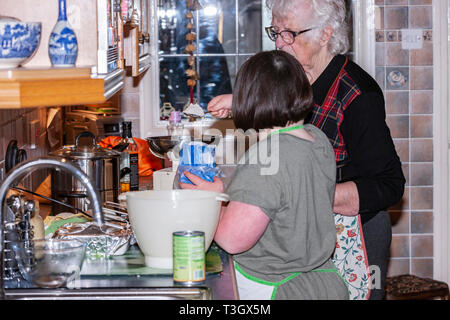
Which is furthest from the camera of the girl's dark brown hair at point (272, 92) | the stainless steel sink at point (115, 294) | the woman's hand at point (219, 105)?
the woman's hand at point (219, 105)

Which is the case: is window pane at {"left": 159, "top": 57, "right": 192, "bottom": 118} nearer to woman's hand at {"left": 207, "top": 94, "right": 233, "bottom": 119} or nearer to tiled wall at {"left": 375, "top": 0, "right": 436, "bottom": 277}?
tiled wall at {"left": 375, "top": 0, "right": 436, "bottom": 277}

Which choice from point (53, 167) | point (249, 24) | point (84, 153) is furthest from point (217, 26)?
point (53, 167)

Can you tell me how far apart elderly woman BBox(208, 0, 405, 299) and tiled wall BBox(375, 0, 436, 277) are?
1821 millimetres

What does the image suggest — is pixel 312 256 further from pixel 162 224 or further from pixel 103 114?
pixel 103 114

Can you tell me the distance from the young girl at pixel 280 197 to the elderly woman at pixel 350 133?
14.0 inches

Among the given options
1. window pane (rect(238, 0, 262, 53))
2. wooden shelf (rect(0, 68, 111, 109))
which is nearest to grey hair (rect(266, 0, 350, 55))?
wooden shelf (rect(0, 68, 111, 109))

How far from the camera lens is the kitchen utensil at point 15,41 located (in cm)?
126

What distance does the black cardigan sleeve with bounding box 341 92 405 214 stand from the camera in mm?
2055

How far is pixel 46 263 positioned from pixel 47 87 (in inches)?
16.3

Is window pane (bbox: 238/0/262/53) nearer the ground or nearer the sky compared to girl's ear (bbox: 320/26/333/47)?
nearer the sky

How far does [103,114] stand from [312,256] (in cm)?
257

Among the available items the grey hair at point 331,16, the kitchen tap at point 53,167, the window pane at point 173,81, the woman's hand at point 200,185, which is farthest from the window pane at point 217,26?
the kitchen tap at point 53,167

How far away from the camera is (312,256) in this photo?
5.64 ft

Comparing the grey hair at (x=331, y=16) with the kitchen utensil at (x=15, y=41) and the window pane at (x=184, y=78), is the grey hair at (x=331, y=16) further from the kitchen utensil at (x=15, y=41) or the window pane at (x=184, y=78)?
the window pane at (x=184, y=78)
